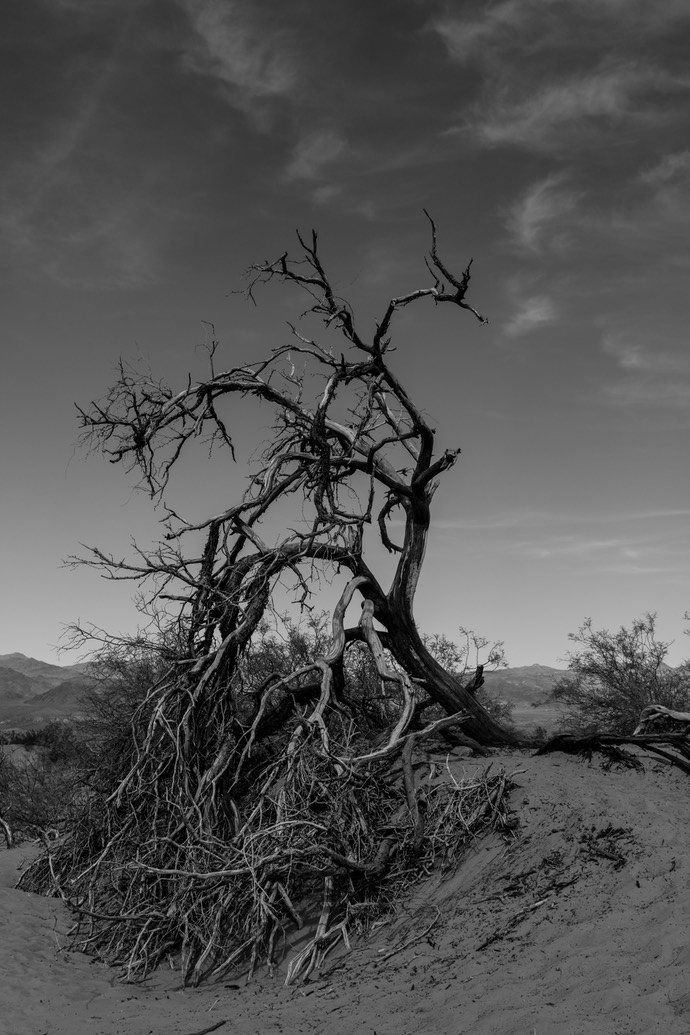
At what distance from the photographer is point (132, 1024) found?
566 centimetres

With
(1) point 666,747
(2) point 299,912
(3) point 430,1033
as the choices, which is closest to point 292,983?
(2) point 299,912

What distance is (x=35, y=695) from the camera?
236 ft

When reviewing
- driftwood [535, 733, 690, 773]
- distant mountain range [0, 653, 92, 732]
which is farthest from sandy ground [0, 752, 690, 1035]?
distant mountain range [0, 653, 92, 732]

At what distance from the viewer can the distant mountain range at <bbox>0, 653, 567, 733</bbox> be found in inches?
1751

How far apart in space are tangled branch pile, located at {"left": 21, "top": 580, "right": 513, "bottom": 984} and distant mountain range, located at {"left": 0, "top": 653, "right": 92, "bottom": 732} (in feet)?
105

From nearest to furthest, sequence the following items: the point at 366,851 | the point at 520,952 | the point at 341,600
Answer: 1. the point at 520,952
2. the point at 366,851
3. the point at 341,600

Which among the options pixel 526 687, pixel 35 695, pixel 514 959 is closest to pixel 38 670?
pixel 35 695

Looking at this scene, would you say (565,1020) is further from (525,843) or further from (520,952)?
(525,843)

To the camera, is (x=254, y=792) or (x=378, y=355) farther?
(x=378, y=355)

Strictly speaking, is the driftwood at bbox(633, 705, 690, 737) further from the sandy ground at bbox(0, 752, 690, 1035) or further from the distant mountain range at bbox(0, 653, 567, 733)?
the distant mountain range at bbox(0, 653, 567, 733)

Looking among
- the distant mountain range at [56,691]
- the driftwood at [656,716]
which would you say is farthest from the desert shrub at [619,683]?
the distant mountain range at [56,691]

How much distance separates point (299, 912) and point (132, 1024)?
1.66m

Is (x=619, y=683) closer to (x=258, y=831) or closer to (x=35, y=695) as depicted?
(x=258, y=831)

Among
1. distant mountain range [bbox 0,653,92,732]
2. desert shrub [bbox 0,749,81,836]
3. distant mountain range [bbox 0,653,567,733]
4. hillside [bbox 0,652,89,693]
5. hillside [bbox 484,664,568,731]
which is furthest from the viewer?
hillside [bbox 0,652,89,693]
